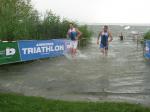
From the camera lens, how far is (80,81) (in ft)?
44.5

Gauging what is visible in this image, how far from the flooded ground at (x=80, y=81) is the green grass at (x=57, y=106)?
1016 millimetres

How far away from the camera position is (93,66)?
59.7ft

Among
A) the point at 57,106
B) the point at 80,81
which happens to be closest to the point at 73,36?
the point at 80,81

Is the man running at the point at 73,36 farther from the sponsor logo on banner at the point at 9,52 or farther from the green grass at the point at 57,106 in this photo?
the green grass at the point at 57,106

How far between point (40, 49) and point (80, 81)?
7.09 m

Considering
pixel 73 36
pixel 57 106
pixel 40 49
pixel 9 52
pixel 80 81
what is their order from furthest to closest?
1. pixel 73 36
2. pixel 40 49
3. pixel 9 52
4. pixel 80 81
5. pixel 57 106

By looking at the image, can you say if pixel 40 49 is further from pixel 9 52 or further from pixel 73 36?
pixel 73 36

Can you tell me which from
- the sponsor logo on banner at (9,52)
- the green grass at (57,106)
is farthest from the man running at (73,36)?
the green grass at (57,106)

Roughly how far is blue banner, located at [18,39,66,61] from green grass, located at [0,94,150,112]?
360 inches

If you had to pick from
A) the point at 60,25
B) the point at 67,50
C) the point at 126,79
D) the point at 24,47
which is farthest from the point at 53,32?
the point at 126,79

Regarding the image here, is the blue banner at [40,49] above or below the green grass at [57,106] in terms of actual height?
above

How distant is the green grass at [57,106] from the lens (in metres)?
8.77

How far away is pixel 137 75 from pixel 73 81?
10.5 ft

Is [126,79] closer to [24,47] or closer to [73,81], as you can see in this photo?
[73,81]
